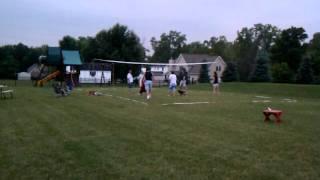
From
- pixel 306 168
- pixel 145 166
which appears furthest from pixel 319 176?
pixel 145 166

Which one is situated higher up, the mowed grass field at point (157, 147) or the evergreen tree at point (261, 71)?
the evergreen tree at point (261, 71)

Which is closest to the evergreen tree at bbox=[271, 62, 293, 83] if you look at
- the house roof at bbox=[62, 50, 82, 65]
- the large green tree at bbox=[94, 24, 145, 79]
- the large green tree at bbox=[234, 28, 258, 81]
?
the large green tree at bbox=[94, 24, 145, 79]

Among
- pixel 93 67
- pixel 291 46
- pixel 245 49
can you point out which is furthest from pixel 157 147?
pixel 245 49

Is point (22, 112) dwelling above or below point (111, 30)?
below

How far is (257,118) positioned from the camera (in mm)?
15914

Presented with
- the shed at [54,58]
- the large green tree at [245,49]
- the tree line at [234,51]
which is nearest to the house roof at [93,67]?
the shed at [54,58]

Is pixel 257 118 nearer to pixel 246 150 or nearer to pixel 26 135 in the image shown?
pixel 246 150

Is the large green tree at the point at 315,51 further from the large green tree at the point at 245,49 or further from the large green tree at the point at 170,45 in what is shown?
the large green tree at the point at 170,45

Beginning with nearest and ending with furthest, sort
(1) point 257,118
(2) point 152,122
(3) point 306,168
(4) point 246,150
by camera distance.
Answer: (3) point 306,168
(4) point 246,150
(2) point 152,122
(1) point 257,118

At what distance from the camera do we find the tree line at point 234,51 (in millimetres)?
68975

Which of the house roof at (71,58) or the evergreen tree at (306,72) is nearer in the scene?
the house roof at (71,58)

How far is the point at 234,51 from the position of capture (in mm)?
116938

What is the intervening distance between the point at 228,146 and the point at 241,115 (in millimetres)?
7252

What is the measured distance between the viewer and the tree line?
69.0 metres
